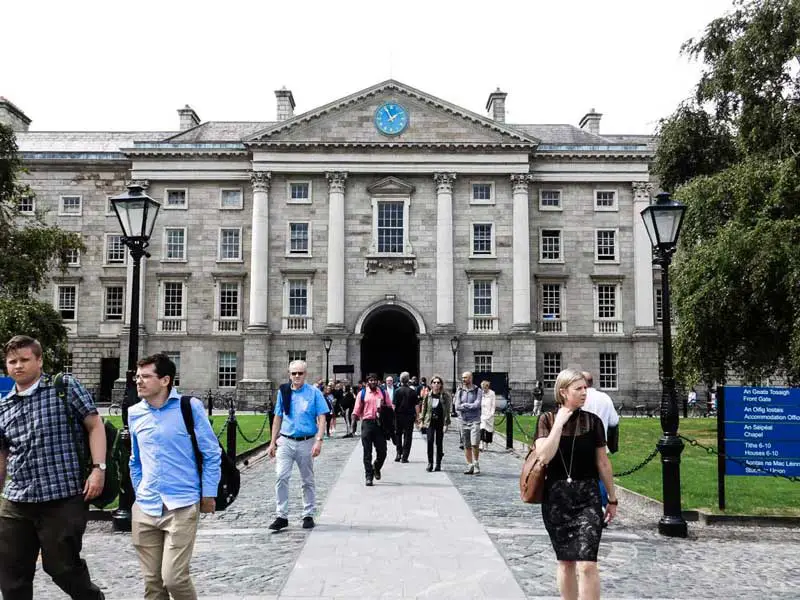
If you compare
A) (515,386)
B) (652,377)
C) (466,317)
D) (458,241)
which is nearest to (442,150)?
(458,241)

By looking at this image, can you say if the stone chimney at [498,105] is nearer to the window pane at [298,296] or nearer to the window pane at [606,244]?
the window pane at [606,244]

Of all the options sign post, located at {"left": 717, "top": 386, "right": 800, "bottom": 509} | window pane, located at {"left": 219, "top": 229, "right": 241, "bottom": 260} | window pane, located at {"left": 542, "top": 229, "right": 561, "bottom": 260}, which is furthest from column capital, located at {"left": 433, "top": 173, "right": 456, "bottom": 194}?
sign post, located at {"left": 717, "top": 386, "right": 800, "bottom": 509}

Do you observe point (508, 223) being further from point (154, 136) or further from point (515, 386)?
point (154, 136)

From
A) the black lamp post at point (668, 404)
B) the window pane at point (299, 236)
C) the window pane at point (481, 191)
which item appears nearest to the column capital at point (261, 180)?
the window pane at point (299, 236)

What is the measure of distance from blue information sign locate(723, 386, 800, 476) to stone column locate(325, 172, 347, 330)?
32.6m

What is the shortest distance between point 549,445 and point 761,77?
63.6ft

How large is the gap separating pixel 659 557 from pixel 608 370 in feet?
122

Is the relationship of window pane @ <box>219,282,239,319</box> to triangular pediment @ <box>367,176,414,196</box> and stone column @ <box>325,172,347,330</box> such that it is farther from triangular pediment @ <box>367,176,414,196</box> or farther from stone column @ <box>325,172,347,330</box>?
triangular pediment @ <box>367,176,414,196</box>

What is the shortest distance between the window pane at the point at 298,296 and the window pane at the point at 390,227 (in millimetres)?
4749

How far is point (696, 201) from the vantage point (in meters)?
22.9

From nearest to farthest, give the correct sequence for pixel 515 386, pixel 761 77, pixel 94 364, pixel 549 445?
pixel 549 445 → pixel 761 77 → pixel 515 386 → pixel 94 364

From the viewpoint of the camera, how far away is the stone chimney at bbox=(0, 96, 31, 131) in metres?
51.9

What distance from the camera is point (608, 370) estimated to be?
44.9 metres

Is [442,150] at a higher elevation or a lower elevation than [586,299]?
higher
